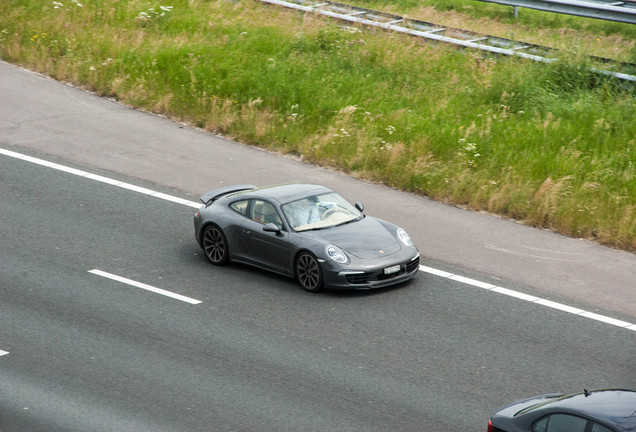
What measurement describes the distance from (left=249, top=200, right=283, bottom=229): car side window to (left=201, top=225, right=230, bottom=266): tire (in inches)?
22.5

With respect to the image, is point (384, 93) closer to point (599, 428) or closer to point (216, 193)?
point (216, 193)

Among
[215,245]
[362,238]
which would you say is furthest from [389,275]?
[215,245]

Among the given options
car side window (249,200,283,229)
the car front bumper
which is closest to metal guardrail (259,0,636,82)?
the car front bumper

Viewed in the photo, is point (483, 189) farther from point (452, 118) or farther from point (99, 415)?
point (99, 415)

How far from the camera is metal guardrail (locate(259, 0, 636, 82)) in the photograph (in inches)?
788

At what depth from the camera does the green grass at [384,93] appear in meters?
17.0

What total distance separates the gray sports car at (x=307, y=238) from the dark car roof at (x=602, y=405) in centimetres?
498

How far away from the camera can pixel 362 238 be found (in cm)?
1373

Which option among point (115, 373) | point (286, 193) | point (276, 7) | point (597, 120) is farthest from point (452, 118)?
point (115, 373)

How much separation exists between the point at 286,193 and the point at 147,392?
15.1 ft

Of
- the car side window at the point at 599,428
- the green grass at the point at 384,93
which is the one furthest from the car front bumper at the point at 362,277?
the car side window at the point at 599,428

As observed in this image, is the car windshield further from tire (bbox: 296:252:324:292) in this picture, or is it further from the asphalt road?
the asphalt road

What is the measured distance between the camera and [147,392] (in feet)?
34.7

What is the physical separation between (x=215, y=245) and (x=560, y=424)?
7.45 meters
